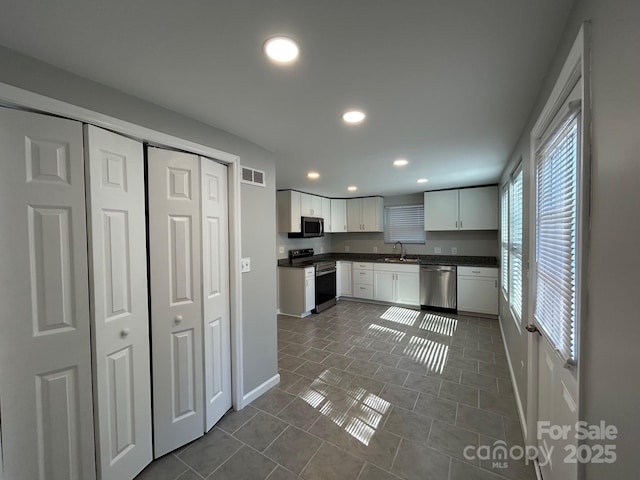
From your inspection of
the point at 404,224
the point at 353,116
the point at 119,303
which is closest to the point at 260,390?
the point at 119,303

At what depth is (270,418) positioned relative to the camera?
83.1 inches

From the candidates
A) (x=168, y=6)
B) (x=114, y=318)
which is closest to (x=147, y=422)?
(x=114, y=318)

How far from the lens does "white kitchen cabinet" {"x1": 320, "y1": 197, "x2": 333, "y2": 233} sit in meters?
5.71

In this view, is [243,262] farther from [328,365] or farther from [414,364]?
[414,364]

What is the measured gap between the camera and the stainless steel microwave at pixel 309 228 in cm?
505

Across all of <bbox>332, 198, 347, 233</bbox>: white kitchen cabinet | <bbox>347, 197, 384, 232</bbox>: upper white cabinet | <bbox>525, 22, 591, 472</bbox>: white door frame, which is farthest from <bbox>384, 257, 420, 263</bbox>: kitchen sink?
<bbox>525, 22, 591, 472</bbox>: white door frame

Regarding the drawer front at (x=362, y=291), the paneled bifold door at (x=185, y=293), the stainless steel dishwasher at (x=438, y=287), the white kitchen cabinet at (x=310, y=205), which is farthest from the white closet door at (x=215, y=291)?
the stainless steel dishwasher at (x=438, y=287)

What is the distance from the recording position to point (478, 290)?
4.51m

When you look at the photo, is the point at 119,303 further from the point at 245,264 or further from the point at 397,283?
the point at 397,283

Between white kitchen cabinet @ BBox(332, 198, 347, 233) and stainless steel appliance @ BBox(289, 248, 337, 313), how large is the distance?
856 mm

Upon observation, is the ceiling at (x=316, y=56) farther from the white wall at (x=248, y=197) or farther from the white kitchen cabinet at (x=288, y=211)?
the white kitchen cabinet at (x=288, y=211)

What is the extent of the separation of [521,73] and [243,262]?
2218 millimetres

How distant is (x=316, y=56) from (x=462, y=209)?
4.49 m

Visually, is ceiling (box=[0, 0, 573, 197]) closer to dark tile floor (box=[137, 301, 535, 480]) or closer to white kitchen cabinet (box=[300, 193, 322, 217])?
Answer: dark tile floor (box=[137, 301, 535, 480])
